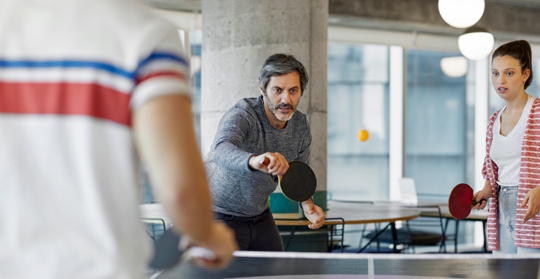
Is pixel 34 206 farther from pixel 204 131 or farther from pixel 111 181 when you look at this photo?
pixel 204 131

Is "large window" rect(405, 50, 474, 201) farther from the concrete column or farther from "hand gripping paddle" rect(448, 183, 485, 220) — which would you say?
"hand gripping paddle" rect(448, 183, 485, 220)

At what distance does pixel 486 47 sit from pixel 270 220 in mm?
3910

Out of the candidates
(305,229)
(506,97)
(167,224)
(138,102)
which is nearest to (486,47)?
(305,229)

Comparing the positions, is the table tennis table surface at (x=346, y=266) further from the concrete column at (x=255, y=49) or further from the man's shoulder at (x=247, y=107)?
the concrete column at (x=255, y=49)

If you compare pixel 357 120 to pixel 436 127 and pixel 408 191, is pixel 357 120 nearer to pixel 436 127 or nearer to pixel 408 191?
pixel 436 127

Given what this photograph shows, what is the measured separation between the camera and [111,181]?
87 centimetres

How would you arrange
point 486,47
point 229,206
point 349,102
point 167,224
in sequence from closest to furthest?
point 229,206, point 167,224, point 486,47, point 349,102

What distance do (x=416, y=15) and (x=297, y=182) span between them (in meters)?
6.57

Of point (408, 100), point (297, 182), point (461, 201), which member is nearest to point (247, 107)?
point (297, 182)

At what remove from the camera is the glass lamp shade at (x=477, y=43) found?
5.81m

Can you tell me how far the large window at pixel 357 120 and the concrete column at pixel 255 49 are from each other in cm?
364

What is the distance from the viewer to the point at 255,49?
4.70 meters

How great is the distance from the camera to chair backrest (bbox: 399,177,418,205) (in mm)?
7004

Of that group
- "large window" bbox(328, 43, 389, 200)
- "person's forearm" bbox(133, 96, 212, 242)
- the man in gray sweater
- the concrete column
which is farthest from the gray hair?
"large window" bbox(328, 43, 389, 200)
